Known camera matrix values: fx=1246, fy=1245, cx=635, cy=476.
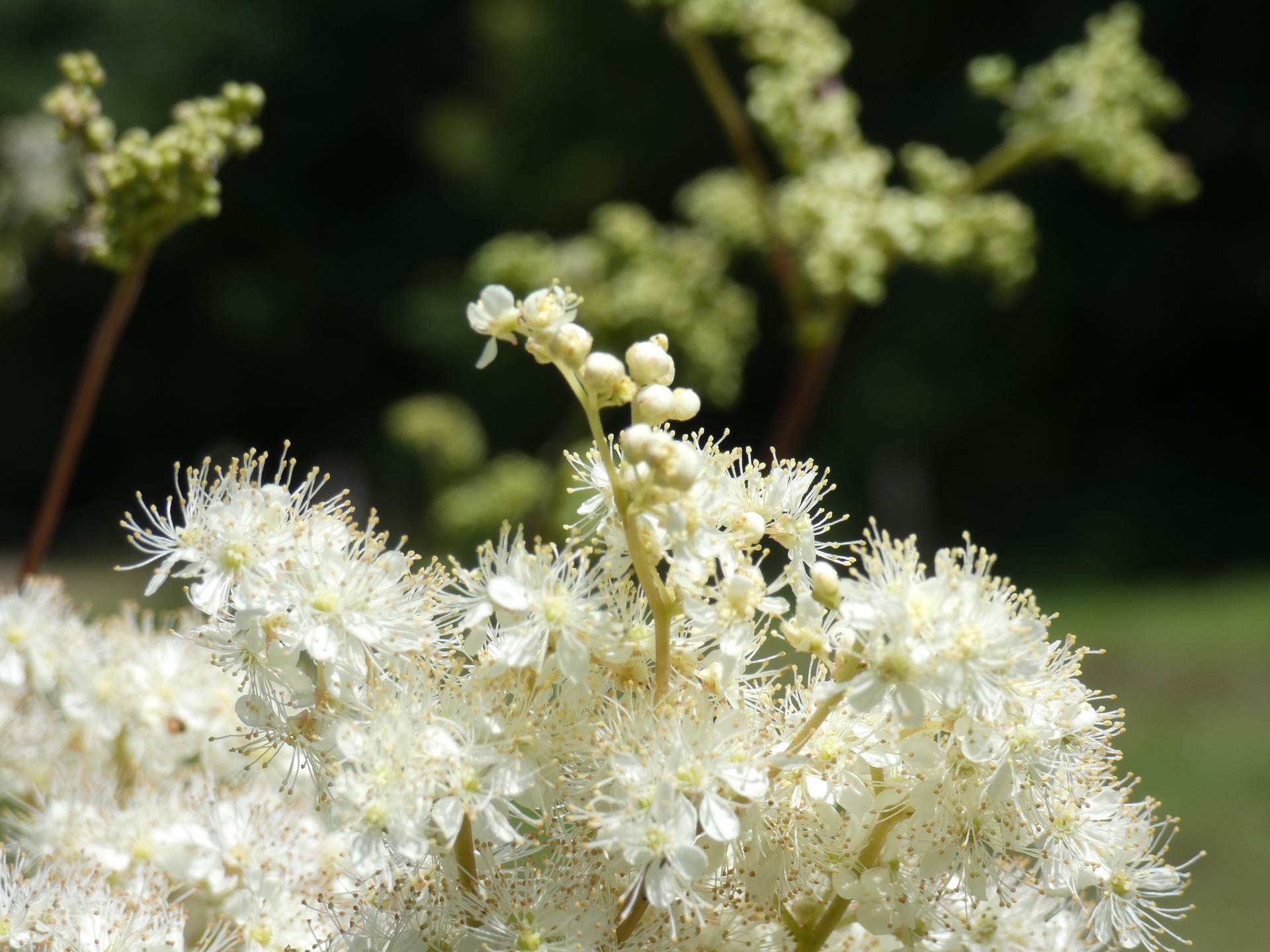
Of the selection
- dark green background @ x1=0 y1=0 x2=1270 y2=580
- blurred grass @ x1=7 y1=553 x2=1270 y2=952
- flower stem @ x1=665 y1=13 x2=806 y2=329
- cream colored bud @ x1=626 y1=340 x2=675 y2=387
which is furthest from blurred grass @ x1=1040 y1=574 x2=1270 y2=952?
cream colored bud @ x1=626 y1=340 x2=675 y2=387

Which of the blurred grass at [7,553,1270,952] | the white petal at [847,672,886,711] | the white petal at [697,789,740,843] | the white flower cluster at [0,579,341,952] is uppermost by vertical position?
the blurred grass at [7,553,1270,952]

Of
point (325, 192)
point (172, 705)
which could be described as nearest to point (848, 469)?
point (325, 192)

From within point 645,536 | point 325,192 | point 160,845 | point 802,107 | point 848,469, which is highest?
point 325,192

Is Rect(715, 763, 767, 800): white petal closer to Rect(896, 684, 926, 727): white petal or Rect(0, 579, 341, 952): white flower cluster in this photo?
Rect(896, 684, 926, 727): white petal

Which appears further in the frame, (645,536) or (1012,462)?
(1012,462)

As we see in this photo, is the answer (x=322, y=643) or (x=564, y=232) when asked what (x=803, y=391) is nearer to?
(x=322, y=643)

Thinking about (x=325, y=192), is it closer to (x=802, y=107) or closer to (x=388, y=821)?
(x=802, y=107)

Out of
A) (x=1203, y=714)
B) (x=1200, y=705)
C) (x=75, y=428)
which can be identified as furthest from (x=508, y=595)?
(x=1200, y=705)

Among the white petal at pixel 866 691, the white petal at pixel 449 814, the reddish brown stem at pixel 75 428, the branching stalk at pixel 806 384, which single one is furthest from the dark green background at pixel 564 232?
the white petal at pixel 449 814
